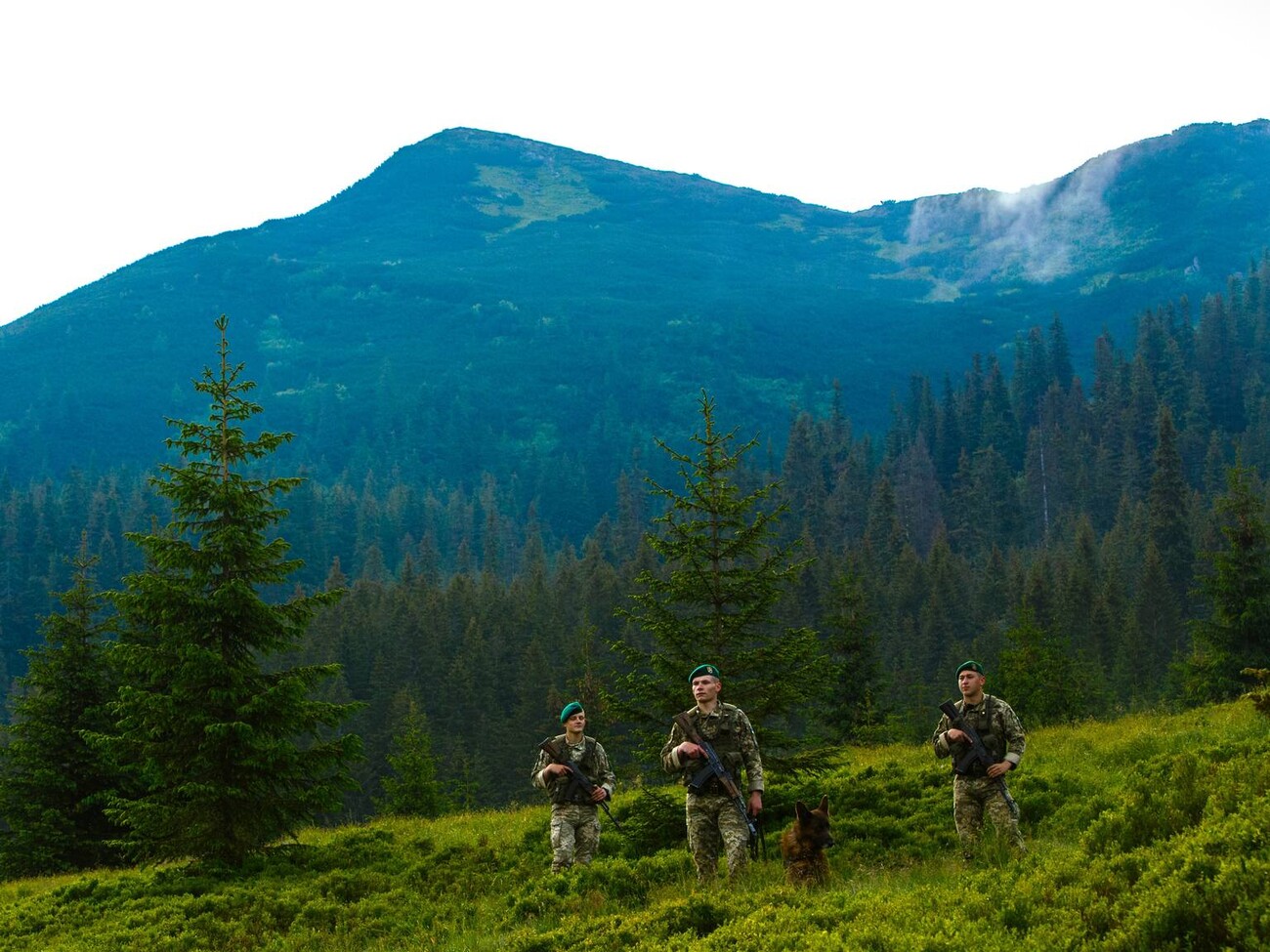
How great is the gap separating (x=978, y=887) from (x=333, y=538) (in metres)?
167

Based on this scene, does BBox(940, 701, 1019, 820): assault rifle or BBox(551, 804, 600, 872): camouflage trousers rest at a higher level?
BBox(940, 701, 1019, 820): assault rifle

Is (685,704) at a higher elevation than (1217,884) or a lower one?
lower

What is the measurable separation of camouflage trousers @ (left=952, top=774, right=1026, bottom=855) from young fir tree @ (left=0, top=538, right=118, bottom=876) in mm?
19861

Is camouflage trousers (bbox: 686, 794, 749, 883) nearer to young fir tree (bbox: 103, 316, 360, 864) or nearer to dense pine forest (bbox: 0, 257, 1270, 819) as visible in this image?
dense pine forest (bbox: 0, 257, 1270, 819)

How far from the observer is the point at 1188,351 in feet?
515

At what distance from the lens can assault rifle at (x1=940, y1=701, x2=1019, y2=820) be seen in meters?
11.7

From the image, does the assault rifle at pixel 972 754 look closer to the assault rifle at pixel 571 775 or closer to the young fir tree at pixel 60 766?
the assault rifle at pixel 571 775

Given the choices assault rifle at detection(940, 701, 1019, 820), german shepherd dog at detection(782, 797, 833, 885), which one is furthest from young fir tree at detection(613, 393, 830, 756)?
german shepherd dog at detection(782, 797, 833, 885)

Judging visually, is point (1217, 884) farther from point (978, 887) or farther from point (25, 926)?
point (25, 926)

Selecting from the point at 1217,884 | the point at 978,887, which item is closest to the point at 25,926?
the point at 978,887

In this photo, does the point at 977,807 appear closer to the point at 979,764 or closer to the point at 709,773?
the point at 979,764

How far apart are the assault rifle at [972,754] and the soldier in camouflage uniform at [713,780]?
2223mm

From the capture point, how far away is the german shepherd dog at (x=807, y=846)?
10.7 metres

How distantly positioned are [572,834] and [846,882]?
3.99m
